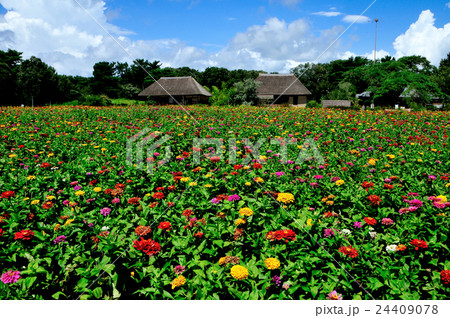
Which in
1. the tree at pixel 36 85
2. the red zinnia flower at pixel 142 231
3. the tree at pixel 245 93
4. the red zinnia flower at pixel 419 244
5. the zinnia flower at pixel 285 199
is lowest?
the red zinnia flower at pixel 419 244

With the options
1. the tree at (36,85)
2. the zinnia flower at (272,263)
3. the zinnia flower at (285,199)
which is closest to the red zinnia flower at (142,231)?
the zinnia flower at (272,263)

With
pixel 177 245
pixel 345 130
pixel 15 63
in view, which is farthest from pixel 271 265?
pixel 15 63

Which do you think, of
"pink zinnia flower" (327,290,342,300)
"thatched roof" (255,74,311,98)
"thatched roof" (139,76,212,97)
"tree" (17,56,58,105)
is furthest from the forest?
"pink zinnia flower" (327,290,342,300)

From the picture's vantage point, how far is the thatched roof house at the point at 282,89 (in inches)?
1574

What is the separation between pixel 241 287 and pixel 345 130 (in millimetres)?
6348

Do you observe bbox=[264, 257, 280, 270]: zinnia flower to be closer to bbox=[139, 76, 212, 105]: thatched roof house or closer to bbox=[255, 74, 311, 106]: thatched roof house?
bbox=[139, 76, 212, 105]: thatched roof house

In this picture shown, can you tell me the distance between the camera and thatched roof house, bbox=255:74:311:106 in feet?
131

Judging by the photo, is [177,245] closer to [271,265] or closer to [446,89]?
[271,265]

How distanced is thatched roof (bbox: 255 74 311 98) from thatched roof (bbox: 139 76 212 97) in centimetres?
959

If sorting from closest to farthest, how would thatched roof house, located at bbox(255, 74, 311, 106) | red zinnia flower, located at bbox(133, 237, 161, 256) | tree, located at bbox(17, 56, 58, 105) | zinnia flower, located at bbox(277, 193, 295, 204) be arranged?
red zinnia flower, located at bbox(133, 237, 161, 256), zinnia flower, located at bbox(277, 193, 295, 204), tree, located at bbox(17, 56, 58, 105), thatched roof house, located at bbox(255, 74, 311, 106)

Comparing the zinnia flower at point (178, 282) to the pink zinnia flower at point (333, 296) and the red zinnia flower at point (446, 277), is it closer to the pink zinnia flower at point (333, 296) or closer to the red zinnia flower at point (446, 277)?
the pink zinnia flower at point (333, 296)

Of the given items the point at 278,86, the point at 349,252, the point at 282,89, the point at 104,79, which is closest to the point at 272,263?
the point at 349,252

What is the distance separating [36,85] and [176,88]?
1611 centimetres

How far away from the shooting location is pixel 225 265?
6.98 feet
